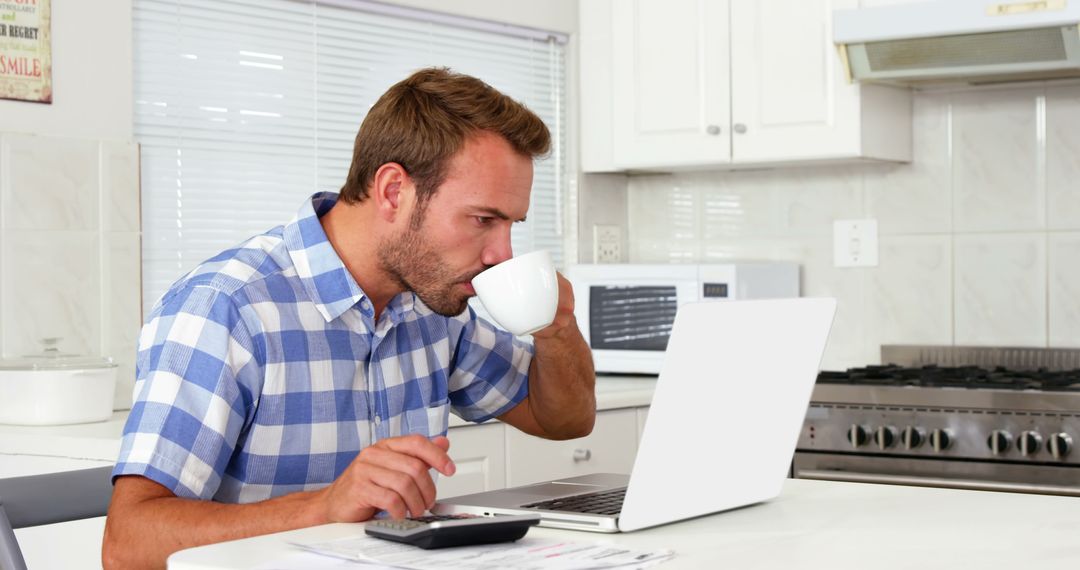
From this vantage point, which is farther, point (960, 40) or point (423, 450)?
point (960, 40)

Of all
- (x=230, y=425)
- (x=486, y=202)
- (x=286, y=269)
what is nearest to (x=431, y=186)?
(x=486, y=202)

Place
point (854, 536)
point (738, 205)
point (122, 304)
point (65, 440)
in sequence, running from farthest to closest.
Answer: point (738, 205) → point (122, 304) → point (65, 440) → point (854, 536)

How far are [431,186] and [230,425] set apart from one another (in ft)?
1.23

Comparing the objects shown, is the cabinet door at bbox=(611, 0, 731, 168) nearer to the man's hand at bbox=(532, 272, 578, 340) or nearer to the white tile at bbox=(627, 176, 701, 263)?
the white tile at bbox=(627, 176, 701, 263)

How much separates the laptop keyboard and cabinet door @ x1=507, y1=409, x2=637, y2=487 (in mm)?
1543

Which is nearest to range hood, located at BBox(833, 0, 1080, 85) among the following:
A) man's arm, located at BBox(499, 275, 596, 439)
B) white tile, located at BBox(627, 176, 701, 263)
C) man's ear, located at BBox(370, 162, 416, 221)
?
white tile, located at BBox(627, 176, 701, 263)

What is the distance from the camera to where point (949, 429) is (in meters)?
2.93

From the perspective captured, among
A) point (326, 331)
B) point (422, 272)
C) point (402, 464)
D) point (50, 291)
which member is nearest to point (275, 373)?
point (326, 331)

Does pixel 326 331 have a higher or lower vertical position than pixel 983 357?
higher

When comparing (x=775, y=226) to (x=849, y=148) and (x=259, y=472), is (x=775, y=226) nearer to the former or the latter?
(x=849, y=148)

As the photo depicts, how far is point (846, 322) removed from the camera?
3.68 meters

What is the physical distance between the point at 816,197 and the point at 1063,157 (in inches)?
26.5

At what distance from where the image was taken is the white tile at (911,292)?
3510mm

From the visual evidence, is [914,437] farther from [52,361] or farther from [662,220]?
[52,361]
